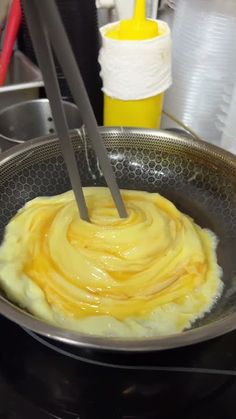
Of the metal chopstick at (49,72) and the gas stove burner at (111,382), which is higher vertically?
the metal chopstick at (49,72)

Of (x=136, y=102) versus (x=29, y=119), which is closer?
(x=136, y=102)

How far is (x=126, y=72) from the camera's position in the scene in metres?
0.83

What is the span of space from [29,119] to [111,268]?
503 mm

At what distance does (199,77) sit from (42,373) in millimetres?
684

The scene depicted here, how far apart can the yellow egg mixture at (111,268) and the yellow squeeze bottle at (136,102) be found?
0.78ft

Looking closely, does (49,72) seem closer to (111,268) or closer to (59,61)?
(59,61)

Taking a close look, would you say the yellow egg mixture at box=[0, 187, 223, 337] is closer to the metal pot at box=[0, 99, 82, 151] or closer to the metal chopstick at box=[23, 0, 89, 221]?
the metal chopstick at box=[23, 0, 89, 221]

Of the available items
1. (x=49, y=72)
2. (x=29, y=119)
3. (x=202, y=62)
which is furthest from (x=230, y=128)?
(x=49, y=72)

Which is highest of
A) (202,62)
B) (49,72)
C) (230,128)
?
(49,72)

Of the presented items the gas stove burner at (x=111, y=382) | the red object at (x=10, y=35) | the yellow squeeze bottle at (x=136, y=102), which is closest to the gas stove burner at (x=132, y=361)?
the gas stove burner at (x=111, y=382)

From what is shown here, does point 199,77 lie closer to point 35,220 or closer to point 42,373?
point 35,220

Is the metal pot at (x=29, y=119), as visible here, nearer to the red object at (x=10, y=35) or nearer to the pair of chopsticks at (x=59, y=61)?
the red object at (x=10, y=35)

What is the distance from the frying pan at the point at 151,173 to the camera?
0.76 meters

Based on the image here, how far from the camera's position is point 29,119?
102cm
